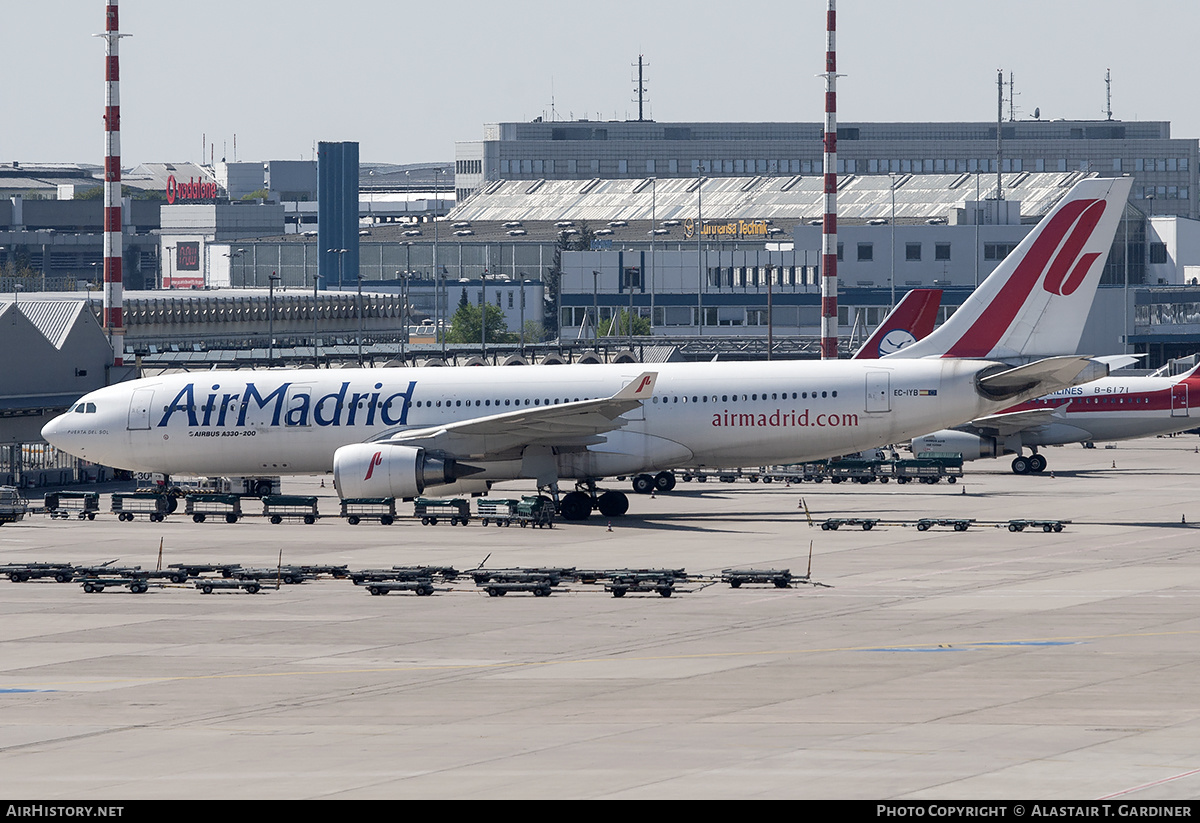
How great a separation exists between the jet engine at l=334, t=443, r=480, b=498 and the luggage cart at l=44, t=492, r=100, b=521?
9.10m

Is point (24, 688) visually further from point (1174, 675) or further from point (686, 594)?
point (1174, 675)

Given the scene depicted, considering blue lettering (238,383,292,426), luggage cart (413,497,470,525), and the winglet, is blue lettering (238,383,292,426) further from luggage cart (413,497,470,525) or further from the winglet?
the winglet

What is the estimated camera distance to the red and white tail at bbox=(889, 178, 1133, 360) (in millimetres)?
49344

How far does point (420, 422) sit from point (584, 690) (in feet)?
87.4

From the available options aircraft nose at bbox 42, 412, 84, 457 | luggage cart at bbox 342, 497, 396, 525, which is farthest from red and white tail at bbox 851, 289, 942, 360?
aircraft nose at bbox 42, 412, 84, 457

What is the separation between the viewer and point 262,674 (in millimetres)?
24297

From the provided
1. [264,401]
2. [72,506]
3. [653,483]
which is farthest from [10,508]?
[653,483]

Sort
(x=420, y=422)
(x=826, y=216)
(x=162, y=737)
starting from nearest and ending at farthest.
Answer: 1. (x=162, y=737)
2. (x=420, y=422)
3. (x=826, y=216)

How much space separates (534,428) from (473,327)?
300 ft

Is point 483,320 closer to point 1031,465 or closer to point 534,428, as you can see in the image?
point 1031,465

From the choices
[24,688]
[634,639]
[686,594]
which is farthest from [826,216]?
[24,688]

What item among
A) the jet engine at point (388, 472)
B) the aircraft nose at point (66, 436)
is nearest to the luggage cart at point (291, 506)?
the jet engine at point (388, 472)
